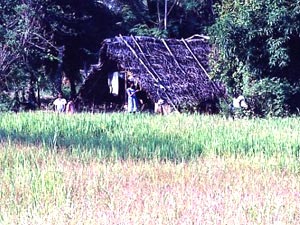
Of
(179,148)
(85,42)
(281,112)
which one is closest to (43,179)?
(179,148)

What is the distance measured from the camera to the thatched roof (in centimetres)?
1645

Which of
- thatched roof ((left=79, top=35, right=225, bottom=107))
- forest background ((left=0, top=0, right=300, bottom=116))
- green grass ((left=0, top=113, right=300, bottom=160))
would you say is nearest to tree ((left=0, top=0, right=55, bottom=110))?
forest background ((left=0, top=0, right=300, bottom=116))

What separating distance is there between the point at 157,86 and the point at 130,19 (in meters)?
8.09

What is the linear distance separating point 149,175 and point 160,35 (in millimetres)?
17936

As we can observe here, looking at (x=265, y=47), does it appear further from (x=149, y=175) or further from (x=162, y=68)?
(x=149, y=175)

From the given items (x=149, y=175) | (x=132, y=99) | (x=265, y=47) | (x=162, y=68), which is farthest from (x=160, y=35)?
(x=149, y=175)

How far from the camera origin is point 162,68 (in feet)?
56.7

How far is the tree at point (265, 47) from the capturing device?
41.9 ft

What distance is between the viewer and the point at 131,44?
57.3ft

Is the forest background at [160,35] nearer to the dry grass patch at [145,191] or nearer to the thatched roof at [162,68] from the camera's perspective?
the thatched roof at [162,68]

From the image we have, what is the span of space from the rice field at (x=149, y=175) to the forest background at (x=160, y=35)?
15.1 feet

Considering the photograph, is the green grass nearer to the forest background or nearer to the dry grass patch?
the dry grass patch

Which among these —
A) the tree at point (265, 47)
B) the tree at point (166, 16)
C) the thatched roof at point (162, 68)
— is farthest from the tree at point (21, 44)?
the tree at point (265, 47)

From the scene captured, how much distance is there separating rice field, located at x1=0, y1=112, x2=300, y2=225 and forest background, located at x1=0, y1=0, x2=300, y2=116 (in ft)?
15.1
